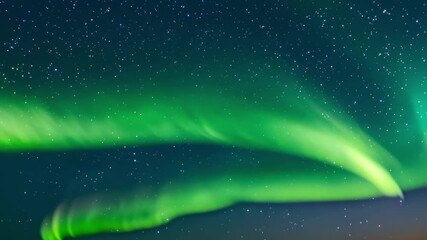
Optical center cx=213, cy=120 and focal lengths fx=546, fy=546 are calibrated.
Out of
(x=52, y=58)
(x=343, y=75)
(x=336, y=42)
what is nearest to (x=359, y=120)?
(x=343, y=75)

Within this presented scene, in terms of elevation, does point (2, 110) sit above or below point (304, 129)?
above

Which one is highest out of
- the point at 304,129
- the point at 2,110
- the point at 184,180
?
the point at 2,110

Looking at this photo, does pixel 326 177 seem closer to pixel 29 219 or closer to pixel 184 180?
pixel 184 180

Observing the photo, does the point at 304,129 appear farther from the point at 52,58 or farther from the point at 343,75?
the point at 52,58

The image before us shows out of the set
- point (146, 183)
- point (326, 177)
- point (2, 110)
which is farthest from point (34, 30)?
point (326, 177)

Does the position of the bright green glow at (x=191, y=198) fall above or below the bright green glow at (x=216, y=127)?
below

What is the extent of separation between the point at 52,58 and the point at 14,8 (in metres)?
0.18

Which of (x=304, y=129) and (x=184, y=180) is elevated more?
(x=304, y=129)

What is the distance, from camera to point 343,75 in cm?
165

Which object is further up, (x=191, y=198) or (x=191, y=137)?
(x=191, y=137)

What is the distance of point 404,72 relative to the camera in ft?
5.38

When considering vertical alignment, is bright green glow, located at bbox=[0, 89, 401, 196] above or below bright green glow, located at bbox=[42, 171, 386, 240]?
above

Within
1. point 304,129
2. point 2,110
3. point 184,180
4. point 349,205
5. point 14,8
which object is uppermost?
point 14,8

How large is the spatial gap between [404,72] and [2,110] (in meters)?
1.22
